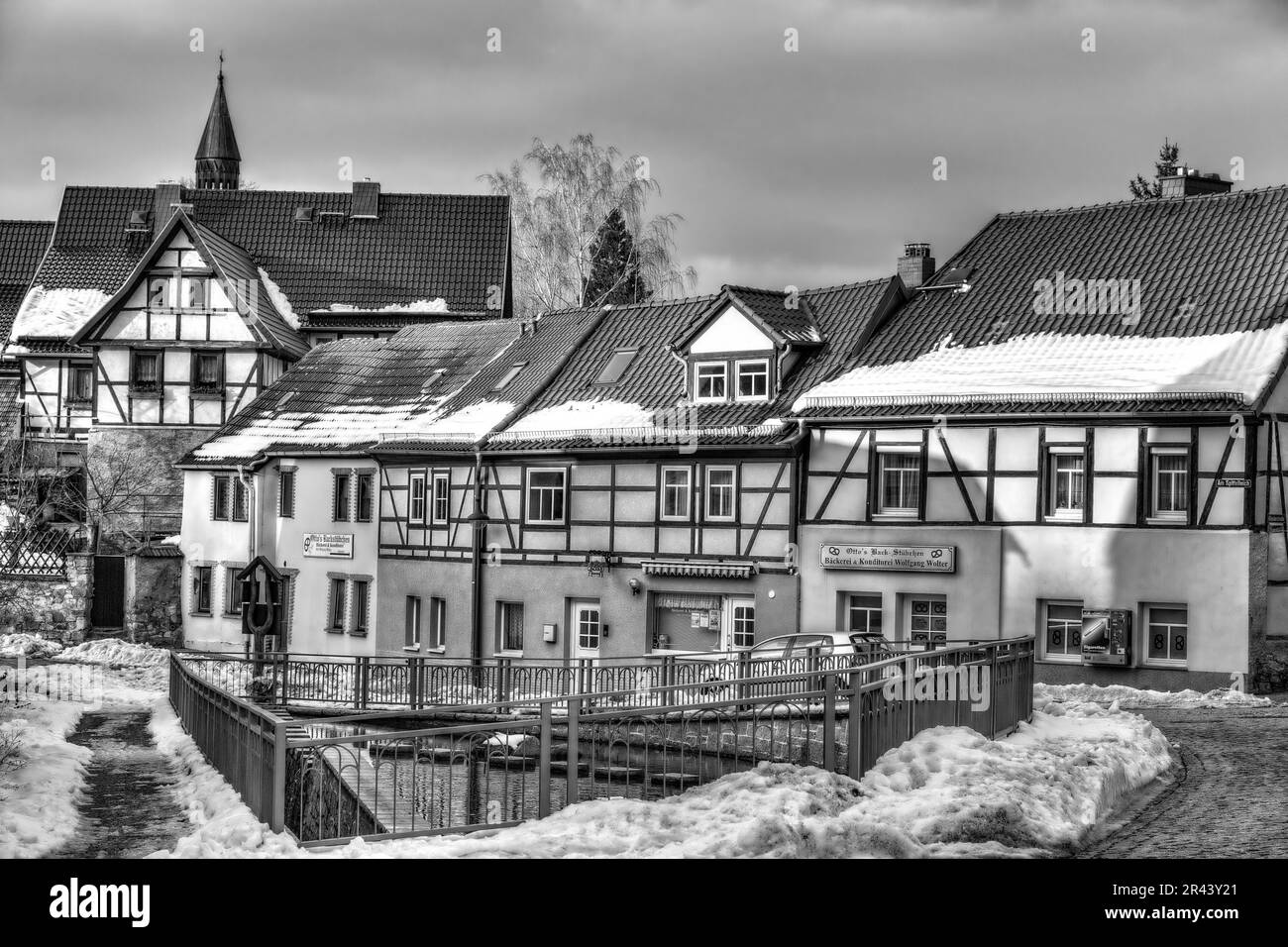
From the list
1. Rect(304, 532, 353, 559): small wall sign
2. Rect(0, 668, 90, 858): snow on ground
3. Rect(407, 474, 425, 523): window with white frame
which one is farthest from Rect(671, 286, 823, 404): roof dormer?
Rect(0, 668, 90, 858): snow on ground

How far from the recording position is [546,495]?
34.3m

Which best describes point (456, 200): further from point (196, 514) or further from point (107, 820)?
point (107, 820)

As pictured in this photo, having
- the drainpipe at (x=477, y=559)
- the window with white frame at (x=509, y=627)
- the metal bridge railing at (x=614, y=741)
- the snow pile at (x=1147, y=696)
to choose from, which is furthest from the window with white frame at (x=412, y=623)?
the metal bridge railing at (x=614, y=741)

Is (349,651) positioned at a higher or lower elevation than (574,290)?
lower

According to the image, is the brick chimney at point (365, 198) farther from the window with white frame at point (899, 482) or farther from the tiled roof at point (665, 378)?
the window with white frame at point (899, 482)

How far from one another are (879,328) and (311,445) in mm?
14429

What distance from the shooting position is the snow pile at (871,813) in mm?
10984

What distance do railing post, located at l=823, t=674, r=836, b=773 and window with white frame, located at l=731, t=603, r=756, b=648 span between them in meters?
17.4

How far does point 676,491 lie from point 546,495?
3252 mm

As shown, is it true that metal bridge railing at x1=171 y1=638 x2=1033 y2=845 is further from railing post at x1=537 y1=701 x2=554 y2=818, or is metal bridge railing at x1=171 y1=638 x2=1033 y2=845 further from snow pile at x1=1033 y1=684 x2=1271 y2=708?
snow pile at x1=1033 y1=684 x2=1271 y2=708

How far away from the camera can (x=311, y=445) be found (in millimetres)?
39656

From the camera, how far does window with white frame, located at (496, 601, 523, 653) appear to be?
34219mm

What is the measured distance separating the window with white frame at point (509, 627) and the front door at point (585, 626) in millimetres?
1325
